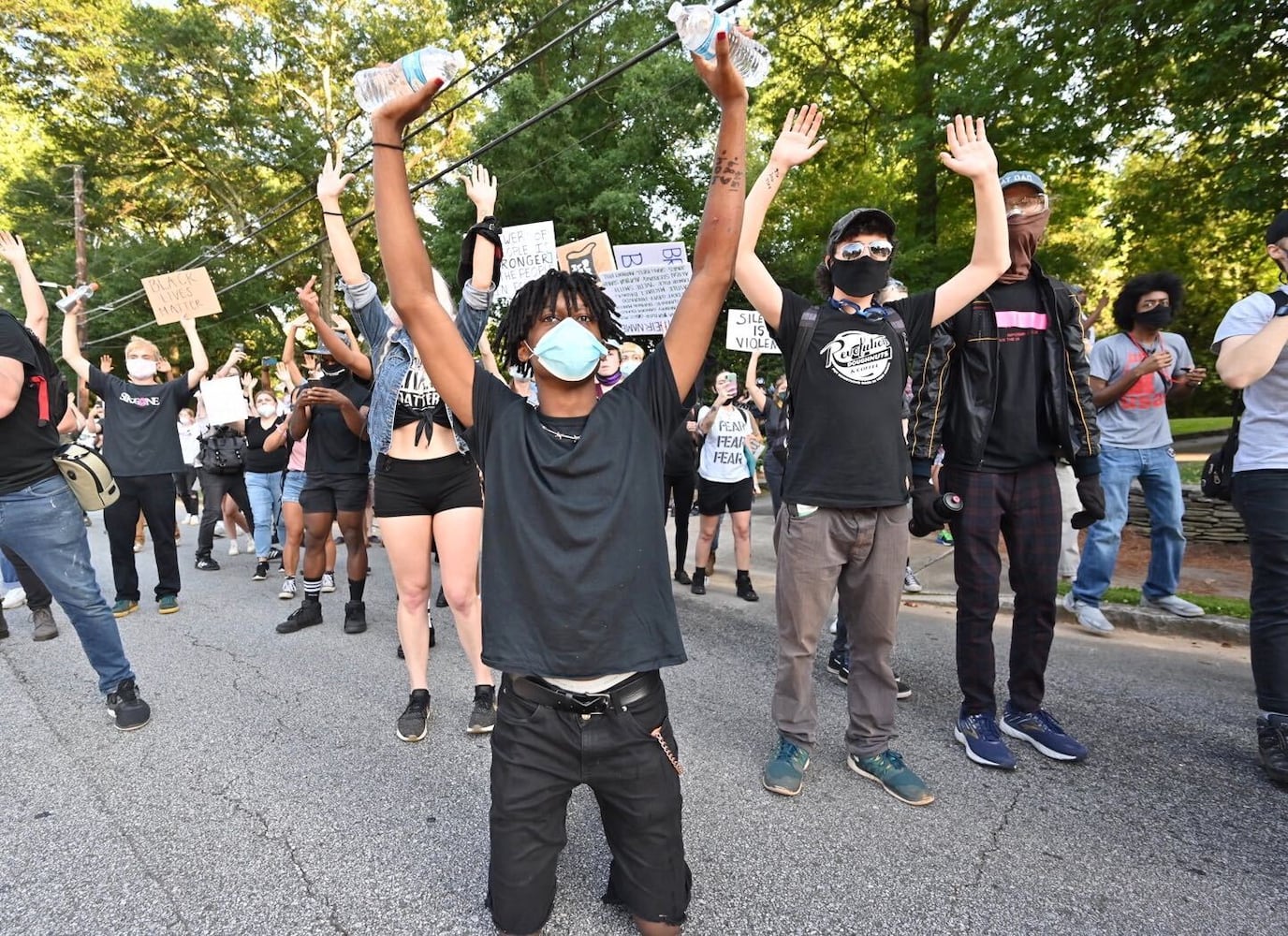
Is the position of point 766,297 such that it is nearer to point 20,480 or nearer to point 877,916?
point 877,916

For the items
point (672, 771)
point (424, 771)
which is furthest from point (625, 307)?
point (672, 771)

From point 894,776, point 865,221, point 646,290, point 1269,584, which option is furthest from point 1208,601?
point 646,290

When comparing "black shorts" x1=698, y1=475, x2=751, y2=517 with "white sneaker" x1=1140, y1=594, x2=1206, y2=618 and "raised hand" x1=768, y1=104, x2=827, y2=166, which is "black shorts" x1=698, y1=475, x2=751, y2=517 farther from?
"raised hand" x1=768, y1=104, x2=827, y2=166

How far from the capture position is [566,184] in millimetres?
16656

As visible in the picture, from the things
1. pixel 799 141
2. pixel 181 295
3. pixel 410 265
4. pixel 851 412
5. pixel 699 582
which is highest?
pixel 181 295

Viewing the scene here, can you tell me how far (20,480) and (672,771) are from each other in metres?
3.49

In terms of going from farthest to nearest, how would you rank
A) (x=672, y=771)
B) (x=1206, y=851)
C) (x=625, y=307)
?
(x=625, y=307) < (x=1206, y=851) < (x=672, y=771)

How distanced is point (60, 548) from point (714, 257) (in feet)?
11.5

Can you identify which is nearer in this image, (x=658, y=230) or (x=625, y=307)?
(x=625, y=307)

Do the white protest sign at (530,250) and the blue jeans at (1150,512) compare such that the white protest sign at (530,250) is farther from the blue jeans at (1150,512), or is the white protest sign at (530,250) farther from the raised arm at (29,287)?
the blue jeans at (1150,512)

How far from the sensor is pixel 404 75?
184 centimetres

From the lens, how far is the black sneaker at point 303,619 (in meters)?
5.47

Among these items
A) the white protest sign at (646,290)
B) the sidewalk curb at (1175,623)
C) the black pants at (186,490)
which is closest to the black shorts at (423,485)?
the sidewalk curb at (1175,623)

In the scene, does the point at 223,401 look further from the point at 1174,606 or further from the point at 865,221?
the point at 1174,606
